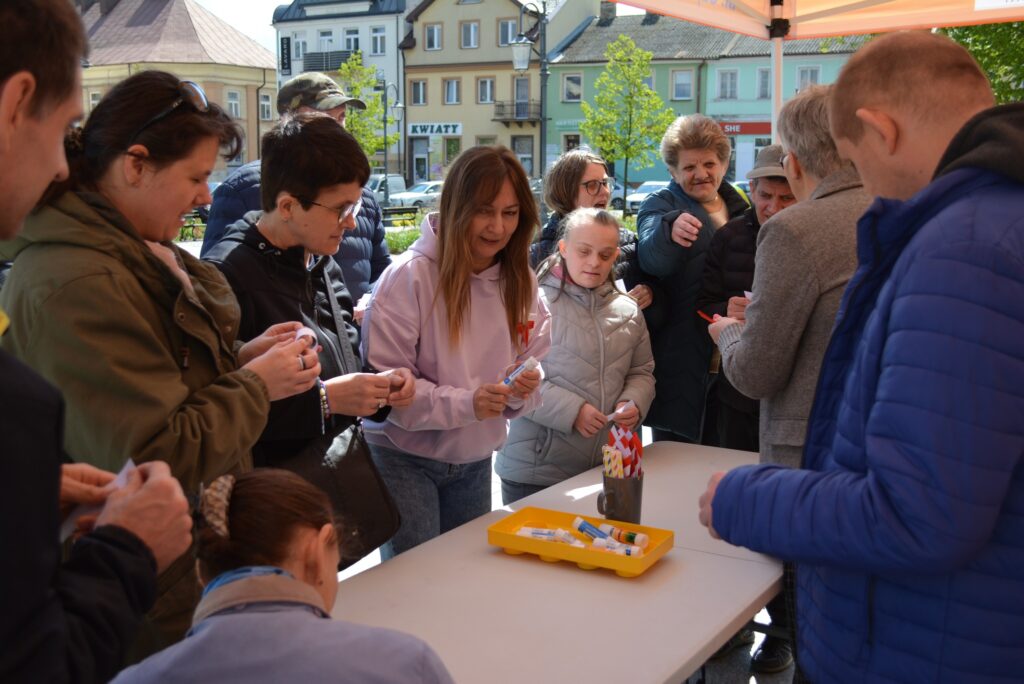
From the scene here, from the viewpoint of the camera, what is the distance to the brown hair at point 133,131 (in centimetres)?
162

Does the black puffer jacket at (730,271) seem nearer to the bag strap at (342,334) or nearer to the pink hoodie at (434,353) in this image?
the pink hoodie at (434,353)

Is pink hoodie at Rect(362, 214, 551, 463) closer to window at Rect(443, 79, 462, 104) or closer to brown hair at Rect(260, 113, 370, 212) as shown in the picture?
brown hair at Rect(260, 113, 370, 212)

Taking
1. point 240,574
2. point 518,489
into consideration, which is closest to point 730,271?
point 518,489

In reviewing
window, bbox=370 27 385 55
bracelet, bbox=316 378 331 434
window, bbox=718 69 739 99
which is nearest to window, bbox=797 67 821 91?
window, bbox=718 69 739 99

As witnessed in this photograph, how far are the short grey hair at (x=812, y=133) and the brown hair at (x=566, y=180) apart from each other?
1.62m

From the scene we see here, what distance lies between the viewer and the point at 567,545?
2.06m

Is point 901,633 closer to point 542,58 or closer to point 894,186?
point 894,186

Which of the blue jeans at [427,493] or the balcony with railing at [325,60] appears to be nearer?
the blue jeans at [427,493]

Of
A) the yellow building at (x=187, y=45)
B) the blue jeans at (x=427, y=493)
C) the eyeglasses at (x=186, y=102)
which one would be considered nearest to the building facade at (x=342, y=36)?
the yellow building at (x=187, y=45)

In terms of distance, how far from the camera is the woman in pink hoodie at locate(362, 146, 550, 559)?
2441 mm

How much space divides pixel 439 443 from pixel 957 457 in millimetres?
1462

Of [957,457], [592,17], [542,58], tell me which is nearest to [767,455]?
[957,457]

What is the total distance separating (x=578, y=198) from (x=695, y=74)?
30.4 metres

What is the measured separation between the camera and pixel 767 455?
2225 millimetres
